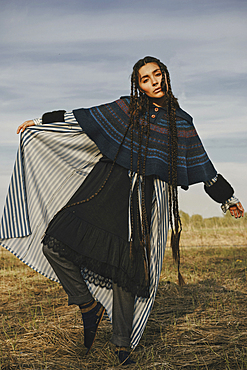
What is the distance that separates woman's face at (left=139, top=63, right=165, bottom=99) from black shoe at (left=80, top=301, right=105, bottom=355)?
1482 millimetres

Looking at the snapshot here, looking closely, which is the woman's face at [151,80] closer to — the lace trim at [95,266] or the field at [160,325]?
→ the lace trim at [95,266]

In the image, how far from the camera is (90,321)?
2.41 meters

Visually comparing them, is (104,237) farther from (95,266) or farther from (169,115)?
(169,115)

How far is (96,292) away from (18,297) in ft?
5.59

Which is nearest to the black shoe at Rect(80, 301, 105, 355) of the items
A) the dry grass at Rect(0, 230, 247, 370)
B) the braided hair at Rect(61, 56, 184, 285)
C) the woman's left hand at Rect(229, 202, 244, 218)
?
the dry grass at Rect(0, 230, 247, 370)

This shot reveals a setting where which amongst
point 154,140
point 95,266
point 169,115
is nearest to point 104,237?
point 95,266

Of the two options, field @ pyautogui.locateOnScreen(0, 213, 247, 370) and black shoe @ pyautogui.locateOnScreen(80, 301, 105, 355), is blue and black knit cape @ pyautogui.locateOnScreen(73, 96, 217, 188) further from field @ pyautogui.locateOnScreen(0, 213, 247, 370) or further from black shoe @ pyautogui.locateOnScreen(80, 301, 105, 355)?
field @ pyautogui.locateOnScreen(0, 213, 247, 370)

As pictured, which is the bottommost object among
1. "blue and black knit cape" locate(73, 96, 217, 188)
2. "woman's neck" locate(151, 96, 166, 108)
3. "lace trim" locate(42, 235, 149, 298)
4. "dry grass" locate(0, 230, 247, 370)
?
"dry grass" locate(0, 230, 247, 370)

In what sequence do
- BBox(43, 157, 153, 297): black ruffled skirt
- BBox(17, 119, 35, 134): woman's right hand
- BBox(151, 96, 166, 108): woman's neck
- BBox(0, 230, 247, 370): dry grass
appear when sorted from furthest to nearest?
BBox(17, 119, 35, 134): woman's right hand, BBox(151, 96, 166, 108): woman's neck, BBox(0, 230, 247, 370): dry grass, BBox(43, 157, 153, 297): black ruffled skirt

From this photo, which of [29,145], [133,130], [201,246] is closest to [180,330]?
[133,130]

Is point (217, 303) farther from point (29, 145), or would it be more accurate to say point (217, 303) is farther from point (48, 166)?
point (29, 145)

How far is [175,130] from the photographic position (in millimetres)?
2416

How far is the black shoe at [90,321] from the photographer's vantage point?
2.39 m

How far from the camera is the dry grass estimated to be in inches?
92.8
